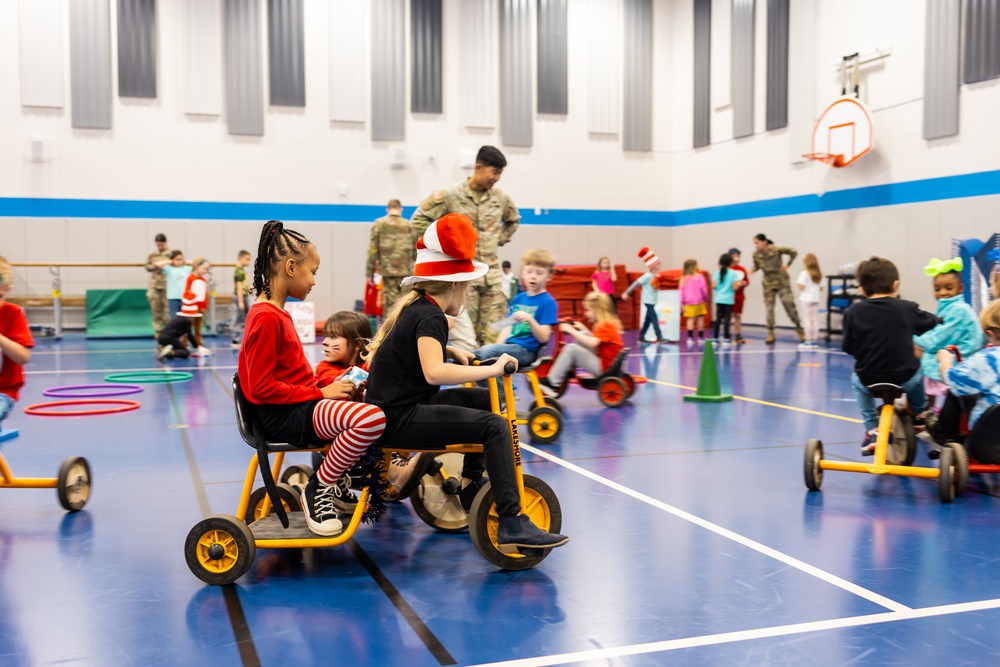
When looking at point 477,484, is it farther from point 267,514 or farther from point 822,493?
point 822,493

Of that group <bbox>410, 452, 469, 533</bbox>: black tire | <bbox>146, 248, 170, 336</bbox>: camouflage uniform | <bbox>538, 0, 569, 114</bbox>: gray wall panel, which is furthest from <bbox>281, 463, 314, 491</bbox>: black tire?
<bbox>538, 0, 569, 114</bbox>: gray wall panel

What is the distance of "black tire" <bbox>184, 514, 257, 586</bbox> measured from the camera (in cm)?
350

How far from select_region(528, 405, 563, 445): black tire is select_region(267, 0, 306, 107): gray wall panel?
14.2 m

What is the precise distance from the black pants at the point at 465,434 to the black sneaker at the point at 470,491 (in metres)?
0.53

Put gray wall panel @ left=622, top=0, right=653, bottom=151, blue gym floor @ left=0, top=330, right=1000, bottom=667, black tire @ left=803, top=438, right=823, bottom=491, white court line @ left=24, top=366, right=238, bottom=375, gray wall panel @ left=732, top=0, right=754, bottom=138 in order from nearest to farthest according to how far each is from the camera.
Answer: blue gym floor @ left=0, top=330, right=1000, bottom=667 → black tire @ left=803, top=438, right=823, bottom=491 → white court line @ left=24, top=366, right=238, bottom=375 → gray wall panel @ left=732, top=0, right=754, bottom=138 → gray wall panel @ left=622, top=0, right=653, bottom=151

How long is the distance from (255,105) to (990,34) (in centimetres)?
1374

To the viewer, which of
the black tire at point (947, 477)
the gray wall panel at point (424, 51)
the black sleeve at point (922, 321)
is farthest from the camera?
the gray wall panel at point (424, 51)

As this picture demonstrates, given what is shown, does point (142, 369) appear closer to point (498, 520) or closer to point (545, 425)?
point (545, 425)


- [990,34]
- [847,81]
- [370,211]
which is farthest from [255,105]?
[990,34]

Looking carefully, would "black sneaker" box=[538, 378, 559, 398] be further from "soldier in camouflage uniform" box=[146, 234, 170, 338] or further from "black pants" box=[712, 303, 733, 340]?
"soldier in camouflage uniform" box=[146, 234, 170, 338]

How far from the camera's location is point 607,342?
836 cm

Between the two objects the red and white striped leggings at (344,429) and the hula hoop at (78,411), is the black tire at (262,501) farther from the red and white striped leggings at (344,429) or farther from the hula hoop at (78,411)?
the hula hoop at (78,411)

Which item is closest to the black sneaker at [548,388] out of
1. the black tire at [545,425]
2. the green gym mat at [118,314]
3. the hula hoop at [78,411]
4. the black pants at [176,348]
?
the black tire at [545,425]

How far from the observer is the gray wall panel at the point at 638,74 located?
21.2 m
